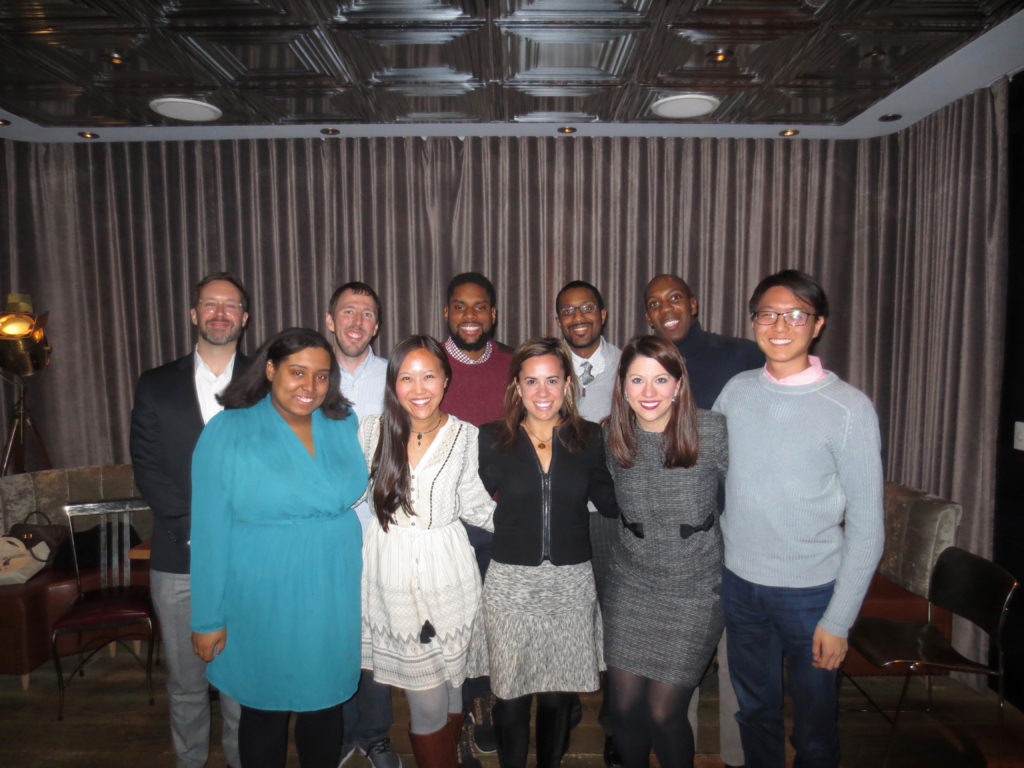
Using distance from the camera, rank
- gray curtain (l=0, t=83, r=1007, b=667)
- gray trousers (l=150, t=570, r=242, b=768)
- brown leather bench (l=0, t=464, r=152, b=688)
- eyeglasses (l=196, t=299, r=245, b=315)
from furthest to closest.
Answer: gray curtain (l=0, t=83, r=1007, b=667) → brown leather bench (l=0, t=464, r=152, b=688) → eyeglasses (l=196, t=299, r=245, b=315) → gray trousers (l=150, t=570, r=242, b=768)

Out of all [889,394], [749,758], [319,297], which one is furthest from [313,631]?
[889,394]

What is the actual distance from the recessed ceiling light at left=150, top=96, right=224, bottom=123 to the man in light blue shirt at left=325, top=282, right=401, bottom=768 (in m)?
1.86

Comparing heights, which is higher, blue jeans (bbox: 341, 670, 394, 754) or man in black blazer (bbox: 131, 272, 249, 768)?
man in black blazer (bbox: 131, 272, 249, 768)

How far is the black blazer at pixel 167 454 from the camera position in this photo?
7.72 ft

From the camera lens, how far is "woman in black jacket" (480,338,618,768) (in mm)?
2102

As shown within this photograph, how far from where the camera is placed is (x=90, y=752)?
9.11 feet

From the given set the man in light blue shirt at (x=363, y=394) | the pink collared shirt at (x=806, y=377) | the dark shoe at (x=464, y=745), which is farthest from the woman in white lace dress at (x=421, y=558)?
the pink collared shirt at (x=806, y=377)

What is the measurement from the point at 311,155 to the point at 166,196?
1.16m

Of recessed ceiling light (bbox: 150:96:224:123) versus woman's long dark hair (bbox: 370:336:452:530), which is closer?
woman's long dark hair (bbox: 370:336:452:530)

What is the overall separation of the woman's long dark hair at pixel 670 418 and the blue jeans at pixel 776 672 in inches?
20.4

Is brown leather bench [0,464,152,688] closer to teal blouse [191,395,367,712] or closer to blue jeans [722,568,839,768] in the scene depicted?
teal blouse [191,395,367,712]

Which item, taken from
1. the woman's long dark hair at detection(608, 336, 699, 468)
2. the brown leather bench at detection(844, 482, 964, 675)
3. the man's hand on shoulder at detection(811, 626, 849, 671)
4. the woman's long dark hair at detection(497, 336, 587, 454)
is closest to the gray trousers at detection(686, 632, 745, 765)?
the man's hand on shoulder at detection(811, 626, 849, 671)

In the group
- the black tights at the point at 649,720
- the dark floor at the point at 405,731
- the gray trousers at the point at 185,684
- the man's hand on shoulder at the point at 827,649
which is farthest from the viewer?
the dark floor at the point at 405,731

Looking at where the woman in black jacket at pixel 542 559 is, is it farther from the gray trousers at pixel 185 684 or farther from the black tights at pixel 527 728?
the gray trousers at pixel 185 684
